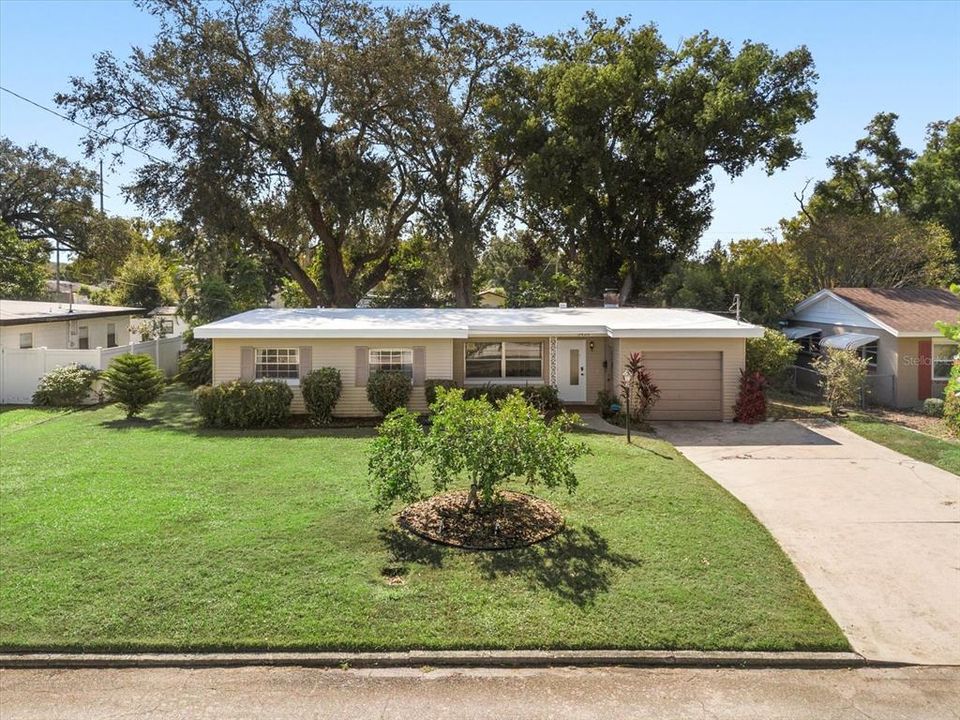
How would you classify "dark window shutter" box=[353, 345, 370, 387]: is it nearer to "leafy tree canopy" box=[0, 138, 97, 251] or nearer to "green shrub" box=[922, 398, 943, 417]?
"green shrub" box=[922, 398, 943, 417]

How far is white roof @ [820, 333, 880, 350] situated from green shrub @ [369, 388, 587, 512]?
53.6 ft

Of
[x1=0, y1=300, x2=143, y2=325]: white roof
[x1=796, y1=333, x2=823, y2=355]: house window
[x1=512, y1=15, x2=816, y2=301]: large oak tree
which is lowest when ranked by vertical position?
[x1=796, y1=333, x2=823, y2=355]: house window

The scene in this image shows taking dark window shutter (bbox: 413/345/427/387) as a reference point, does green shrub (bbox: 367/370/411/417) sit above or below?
below

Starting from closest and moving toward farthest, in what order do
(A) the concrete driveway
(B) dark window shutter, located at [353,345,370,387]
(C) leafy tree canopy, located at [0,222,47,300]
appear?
1. (A) the concrete driveway
2. (B) dark window shutter, located at [353,345,370,387]
3. (C) leafy tree canopy, located at [0,222,47,300]

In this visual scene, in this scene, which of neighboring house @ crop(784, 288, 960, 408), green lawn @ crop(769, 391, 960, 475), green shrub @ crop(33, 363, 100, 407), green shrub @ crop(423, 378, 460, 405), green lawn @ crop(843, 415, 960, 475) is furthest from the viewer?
neighboring house @ crop(784, 288, 960, 408)

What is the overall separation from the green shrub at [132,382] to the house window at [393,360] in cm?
528

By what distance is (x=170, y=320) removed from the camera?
3012cm

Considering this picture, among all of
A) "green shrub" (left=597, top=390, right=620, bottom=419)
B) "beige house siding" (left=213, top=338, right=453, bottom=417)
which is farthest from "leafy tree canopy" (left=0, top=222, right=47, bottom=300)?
"green shrub" (left=597, top=390, right=620, bottom=419)

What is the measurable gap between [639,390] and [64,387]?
15364 millimetres

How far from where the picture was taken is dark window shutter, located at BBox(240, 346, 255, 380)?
55.6 ft

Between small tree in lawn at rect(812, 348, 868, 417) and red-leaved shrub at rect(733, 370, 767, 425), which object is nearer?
red-leaved shrub at rect(733, 370, 767, 425)

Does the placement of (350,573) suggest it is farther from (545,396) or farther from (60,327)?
(60,327)

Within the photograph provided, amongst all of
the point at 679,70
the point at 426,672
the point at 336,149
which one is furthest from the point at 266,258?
the point at 426,672

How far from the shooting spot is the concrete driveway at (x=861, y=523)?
6.60m
